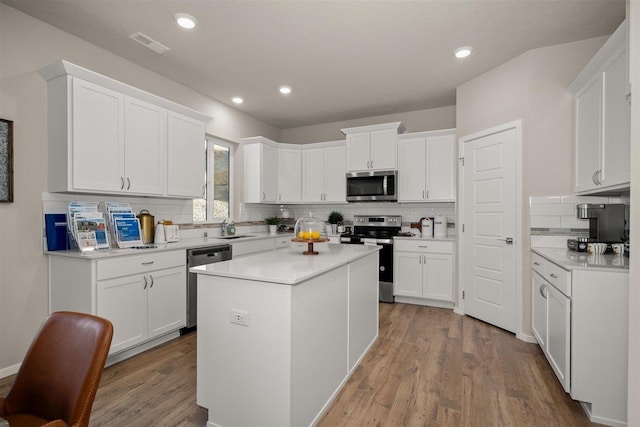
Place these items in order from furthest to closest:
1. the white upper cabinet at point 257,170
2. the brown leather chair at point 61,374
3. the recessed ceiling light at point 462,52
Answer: the white upper cabinet at point 257,170 → the recessed ceiling light at point 462,52 → the brown leather chair at point 61,374

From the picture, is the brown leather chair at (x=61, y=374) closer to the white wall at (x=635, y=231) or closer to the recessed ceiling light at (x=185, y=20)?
the white wall at (x=635, y=231)

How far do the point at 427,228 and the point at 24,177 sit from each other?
4325 millimetres

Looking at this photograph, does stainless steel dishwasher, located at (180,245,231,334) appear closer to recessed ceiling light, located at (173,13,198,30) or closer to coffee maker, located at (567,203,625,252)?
recessed ceiling light, located at (173,13,198,30)

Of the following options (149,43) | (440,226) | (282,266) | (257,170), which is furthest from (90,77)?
(440,226)

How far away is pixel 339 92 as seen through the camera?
4.16 metres

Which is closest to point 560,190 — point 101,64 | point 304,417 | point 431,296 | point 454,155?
point 454,155

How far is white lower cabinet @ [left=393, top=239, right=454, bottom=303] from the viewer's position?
408 cm

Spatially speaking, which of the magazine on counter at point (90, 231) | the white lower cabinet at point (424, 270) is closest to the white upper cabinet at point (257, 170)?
the white lower cabinet at point (424, 270)

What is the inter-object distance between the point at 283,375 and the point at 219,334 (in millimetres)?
458

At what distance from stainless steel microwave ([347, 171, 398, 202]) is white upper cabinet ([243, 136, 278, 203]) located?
128 centimetres

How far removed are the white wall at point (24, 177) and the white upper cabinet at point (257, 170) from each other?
244 centimetres

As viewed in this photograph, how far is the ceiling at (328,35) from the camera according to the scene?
7.96 feet

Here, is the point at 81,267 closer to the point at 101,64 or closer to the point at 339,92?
the point at 101,64

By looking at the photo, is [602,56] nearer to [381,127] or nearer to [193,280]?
[381,127]
